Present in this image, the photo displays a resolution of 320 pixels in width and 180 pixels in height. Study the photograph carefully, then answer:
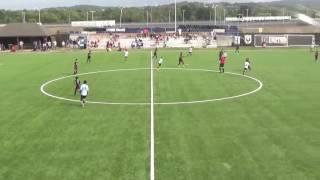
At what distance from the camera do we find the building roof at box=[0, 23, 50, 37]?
94.4 m

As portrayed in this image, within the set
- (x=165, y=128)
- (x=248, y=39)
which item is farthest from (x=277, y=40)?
(x=165, y=128)

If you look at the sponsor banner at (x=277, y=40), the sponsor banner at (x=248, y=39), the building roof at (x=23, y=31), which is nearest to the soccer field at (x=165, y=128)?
the sponsor banner at (x=277, y=40)

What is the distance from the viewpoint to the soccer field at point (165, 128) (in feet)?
65.2

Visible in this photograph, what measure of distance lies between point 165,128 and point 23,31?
7562 cm

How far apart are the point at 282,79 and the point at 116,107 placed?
19.3m

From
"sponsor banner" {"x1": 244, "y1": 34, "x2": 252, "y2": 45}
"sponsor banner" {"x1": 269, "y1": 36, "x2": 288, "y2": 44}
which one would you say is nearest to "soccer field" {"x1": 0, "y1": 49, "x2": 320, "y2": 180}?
"sponsor banner" {"x1": 269, "y1": 36, "x2": 288, "y2": 44}

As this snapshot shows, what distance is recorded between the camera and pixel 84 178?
18.9 m

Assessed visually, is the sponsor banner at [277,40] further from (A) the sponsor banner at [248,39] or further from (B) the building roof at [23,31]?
(B) the building roof at [23,31]

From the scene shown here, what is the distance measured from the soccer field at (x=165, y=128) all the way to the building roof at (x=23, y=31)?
48379 millimetres

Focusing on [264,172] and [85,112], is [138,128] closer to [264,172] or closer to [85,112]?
[85,112]

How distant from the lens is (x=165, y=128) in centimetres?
2641

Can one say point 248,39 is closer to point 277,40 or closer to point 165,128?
point 277,40

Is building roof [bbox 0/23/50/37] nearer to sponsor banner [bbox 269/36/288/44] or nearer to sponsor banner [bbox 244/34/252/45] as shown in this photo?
sponsor banner [bbox 244/34/252/45]

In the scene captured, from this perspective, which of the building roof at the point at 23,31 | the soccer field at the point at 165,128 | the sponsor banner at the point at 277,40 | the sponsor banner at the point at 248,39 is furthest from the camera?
the sponsor banner at the point at 248,39
